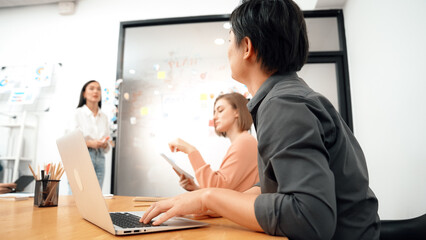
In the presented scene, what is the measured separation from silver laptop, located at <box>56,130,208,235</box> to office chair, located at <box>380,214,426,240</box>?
0.70m

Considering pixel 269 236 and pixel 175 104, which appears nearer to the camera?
pixel 269 236

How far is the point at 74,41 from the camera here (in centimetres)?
366

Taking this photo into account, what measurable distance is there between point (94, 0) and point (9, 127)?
6.36ft

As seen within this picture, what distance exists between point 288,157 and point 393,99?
1575 millimetres

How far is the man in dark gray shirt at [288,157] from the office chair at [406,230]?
368 mm

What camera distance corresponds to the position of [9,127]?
365 centimetres

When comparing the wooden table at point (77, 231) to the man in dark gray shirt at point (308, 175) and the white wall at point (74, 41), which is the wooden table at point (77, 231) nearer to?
the man in dark gray shirt at point (308, 175)

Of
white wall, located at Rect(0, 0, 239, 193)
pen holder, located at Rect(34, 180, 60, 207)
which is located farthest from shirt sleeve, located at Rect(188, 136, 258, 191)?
white wall, located at Rect(0, 0, 239, 193)

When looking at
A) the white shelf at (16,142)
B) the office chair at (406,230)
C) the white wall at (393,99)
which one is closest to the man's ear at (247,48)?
the office chair at (406,230)

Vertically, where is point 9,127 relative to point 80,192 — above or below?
above

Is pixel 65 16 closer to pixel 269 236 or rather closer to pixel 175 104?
pixel 175 104

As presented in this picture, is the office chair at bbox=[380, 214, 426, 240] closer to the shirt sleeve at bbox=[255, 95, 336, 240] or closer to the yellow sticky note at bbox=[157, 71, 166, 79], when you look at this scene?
the shirt sleeve at bbox=[255, 95, 336, 240]

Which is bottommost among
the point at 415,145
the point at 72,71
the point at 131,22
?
the point at 415,145

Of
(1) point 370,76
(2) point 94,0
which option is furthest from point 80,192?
(2) point 94,0
